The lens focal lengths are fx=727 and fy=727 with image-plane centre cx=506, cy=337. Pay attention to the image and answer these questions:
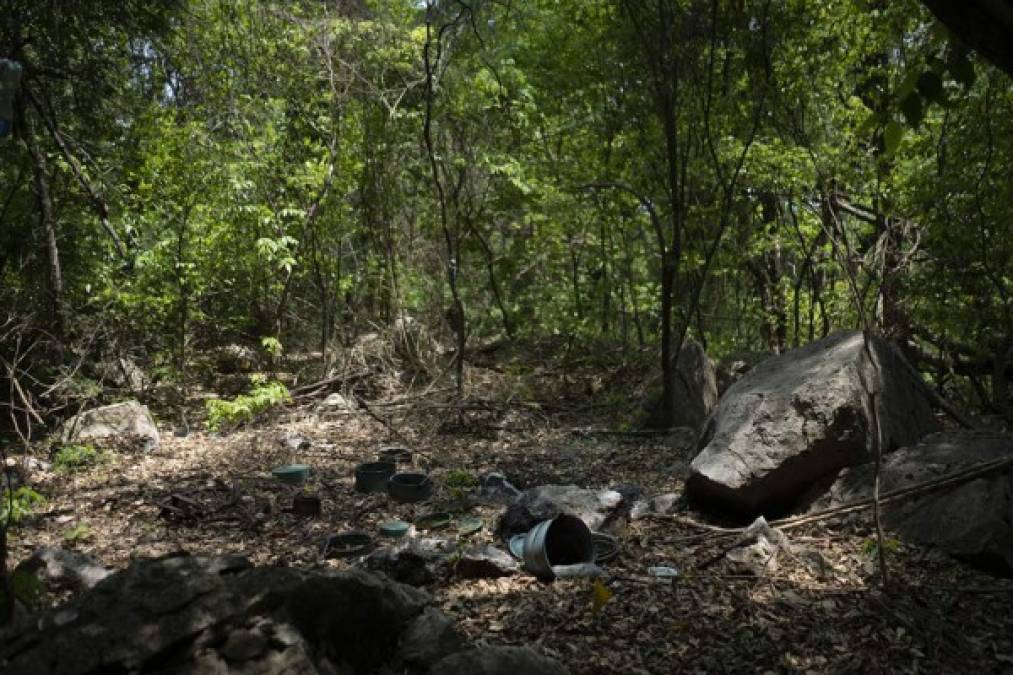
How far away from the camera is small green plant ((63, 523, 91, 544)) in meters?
4.48

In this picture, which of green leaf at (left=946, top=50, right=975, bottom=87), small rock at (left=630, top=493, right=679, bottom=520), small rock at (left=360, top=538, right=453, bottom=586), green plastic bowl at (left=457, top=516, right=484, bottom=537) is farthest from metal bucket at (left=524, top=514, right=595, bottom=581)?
green leaf at (left=946, top=50, right=975, bottom=87)

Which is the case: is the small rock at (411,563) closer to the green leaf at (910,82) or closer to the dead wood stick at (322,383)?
the green leaf at (910,82)

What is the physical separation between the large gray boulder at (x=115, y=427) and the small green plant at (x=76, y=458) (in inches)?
14.2

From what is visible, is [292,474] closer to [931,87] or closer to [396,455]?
[396,455]

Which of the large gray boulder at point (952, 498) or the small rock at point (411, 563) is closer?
the large gray boulder at point (952, 498)

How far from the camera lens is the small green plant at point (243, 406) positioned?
7.02 meters

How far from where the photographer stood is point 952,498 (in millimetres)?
3805

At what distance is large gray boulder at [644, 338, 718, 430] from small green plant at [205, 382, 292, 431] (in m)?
3.74

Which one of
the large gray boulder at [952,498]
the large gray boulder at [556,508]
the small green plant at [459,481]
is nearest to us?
the large gray boulder at [952,498]

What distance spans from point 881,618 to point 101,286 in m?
7.67

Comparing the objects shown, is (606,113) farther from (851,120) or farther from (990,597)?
(990,597)

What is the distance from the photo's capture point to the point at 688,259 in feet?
26.4

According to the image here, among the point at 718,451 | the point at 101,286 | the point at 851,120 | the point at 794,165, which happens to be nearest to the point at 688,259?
the point at 794,165

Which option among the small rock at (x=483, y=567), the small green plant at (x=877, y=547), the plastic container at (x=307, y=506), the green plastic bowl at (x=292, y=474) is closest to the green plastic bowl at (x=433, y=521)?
the plastic container at (x=307, y=506)
